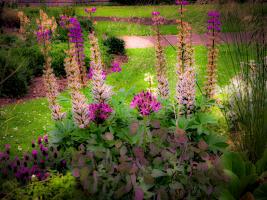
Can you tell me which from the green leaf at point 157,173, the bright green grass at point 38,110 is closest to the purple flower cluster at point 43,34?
the bright green grass at point 38,110

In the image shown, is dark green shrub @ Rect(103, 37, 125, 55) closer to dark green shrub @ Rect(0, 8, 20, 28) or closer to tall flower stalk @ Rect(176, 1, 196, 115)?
tall flower stalk @ Rect(176, 1, 196, 115)

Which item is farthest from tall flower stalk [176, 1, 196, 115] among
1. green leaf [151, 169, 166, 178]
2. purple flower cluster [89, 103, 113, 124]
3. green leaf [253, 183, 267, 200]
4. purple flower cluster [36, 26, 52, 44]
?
purple flower cluster [36, 26, 52, 44]

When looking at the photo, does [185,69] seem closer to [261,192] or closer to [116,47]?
[261,192]

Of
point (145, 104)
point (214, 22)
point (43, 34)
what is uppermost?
point (214, 22)

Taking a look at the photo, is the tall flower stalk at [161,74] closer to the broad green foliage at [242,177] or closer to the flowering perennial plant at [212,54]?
the flowering perennial plant at [212,54]

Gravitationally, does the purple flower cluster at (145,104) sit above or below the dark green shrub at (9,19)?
below

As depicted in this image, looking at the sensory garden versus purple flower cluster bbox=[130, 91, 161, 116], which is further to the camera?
purple flower cluster bbox=[130, 91, 161, 116]

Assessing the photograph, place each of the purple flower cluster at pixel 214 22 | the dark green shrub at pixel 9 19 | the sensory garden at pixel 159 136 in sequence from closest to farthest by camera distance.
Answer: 1. the sensory garden at pixel 159 136
2. the purple flower cluster at pixel 214 22
3. the dark green shrub at pixel 9 19

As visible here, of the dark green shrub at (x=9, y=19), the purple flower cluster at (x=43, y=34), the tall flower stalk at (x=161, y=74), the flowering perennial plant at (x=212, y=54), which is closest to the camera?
the tall flower stalk at (x=161, y=74)

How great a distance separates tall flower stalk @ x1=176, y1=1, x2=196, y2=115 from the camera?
347 cm

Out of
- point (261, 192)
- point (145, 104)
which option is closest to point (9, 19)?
point (145, 104)

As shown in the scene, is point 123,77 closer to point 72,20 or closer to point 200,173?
point 72,20

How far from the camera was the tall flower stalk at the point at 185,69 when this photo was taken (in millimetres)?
3467

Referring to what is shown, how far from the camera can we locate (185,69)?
12.8ft
